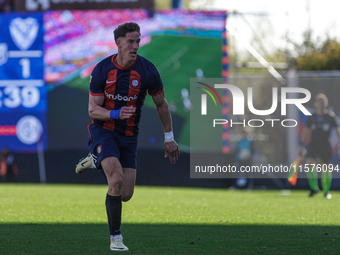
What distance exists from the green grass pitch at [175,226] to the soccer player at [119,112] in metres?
0.59

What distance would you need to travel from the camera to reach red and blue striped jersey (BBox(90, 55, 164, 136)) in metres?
5.93

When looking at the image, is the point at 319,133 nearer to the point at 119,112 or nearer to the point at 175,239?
the point at 175,239

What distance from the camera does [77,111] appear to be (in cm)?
1694

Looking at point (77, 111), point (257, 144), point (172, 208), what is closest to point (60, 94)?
point (77, 111)

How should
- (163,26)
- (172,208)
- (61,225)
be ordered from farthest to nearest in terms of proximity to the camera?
(163,26), (172,208), (61,225)

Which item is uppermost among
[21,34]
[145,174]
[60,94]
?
[21,34]

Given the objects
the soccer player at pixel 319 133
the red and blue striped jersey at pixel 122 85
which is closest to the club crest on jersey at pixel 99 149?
the red and blue striped jersey at pixel 122 85

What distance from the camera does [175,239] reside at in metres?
6.50

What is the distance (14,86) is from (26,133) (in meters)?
1.42

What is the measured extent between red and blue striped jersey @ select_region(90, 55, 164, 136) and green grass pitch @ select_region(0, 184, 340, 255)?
4.26 ft

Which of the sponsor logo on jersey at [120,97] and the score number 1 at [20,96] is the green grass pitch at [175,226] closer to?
the sponsor logo on jersey at [120,97]

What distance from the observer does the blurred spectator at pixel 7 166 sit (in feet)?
55.8

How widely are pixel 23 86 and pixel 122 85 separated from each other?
11.6 m

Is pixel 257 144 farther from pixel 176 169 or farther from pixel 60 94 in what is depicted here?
pixel 60 94
